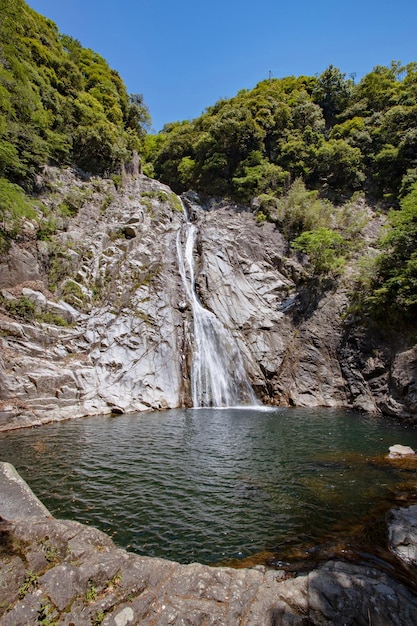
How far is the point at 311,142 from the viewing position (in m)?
37.2

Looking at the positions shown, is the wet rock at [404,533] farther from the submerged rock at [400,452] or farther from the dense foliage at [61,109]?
the dense foliage at [61,109]

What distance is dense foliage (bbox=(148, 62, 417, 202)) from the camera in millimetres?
33562

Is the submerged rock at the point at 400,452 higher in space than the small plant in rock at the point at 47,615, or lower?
lower

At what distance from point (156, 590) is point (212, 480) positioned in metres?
4.59

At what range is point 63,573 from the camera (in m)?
3.36

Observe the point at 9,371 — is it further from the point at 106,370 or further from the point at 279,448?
the point at 279,448

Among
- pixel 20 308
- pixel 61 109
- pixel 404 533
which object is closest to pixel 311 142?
pixel 61 109

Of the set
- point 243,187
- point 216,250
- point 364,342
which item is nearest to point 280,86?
point 243,187

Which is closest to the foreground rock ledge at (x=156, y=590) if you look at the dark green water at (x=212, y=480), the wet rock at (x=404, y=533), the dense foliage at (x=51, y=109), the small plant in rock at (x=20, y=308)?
the wet rock at (x=404, y=533)

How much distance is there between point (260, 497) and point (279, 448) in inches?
156

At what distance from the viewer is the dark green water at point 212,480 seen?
Result: 5395 mm

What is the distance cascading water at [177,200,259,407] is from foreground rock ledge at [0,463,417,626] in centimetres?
1558

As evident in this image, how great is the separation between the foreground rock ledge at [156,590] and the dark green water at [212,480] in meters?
1.26

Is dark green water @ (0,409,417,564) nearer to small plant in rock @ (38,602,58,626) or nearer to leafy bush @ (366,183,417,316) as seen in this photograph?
small plant in rock @ (38,602,58,626)
